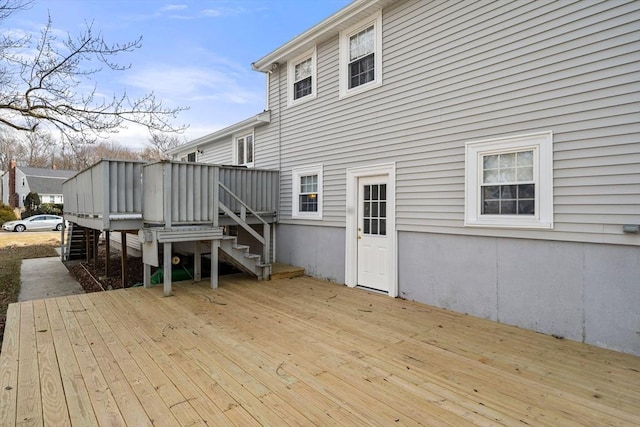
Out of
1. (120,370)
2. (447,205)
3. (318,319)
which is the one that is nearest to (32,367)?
(120,370)

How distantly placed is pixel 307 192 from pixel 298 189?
1.07 ft

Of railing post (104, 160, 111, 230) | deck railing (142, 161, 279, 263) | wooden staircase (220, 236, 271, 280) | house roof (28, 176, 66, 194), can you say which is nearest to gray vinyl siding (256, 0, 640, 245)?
wooden staircase (220, 236, 271, 280)

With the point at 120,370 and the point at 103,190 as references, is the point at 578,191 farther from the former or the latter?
the point at 103,190

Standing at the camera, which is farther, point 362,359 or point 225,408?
point 362,359

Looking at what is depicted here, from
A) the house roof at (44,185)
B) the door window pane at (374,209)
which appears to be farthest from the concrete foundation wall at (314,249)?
the house roof at (44,185)

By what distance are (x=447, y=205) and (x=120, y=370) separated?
15.2 feet

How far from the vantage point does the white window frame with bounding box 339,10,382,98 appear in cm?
632

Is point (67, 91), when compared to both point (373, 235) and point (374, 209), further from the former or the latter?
point (373, 235)

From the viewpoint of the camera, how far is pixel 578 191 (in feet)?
13.3

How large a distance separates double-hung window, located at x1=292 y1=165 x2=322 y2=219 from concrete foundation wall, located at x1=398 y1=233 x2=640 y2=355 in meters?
2.65

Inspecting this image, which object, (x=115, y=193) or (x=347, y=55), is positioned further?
(x=347, y=55)

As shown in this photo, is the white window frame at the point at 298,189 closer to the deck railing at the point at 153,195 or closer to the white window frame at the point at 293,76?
the deck railing at the point at 153,195

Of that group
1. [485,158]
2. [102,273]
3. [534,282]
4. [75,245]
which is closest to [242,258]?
[485,158]

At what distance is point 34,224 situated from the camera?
2547 centimetres
